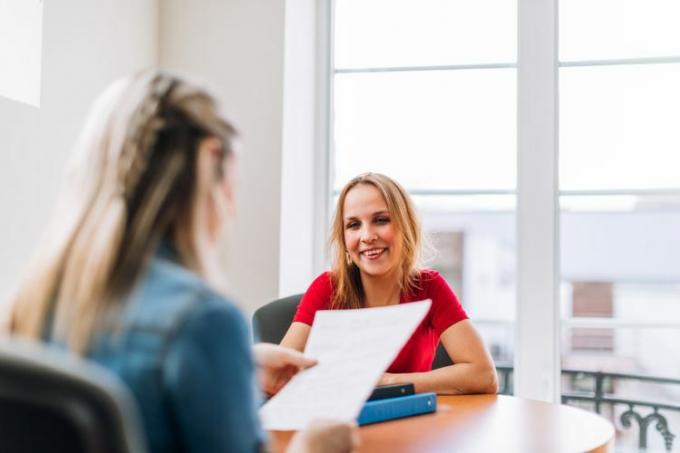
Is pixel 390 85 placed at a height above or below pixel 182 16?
below

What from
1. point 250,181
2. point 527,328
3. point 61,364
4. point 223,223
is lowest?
point 527,328

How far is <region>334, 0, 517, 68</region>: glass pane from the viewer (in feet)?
10.9

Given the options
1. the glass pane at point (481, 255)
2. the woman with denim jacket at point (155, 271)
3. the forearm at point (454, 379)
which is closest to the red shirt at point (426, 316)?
the forearm at point (454, 379)

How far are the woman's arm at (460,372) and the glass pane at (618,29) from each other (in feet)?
4.97

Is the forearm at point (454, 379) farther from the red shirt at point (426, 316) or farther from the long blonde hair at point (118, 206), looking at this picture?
the long blonde hair at point (118, 206)

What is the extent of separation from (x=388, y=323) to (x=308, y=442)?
11.4 inches

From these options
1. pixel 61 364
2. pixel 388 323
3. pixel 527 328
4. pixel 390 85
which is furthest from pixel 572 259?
pixel 61 364

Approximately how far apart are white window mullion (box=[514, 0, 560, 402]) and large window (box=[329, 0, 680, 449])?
12mm

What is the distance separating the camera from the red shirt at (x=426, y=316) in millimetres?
2297

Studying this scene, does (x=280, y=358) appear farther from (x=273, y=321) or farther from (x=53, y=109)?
(x=53, y=109)

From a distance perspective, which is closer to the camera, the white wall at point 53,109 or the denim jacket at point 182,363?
the denim jacket at point 182,363

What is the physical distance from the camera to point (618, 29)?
3.23 m

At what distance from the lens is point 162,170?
0.85 metres

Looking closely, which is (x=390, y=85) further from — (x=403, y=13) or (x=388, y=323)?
(x=388, y=323)
